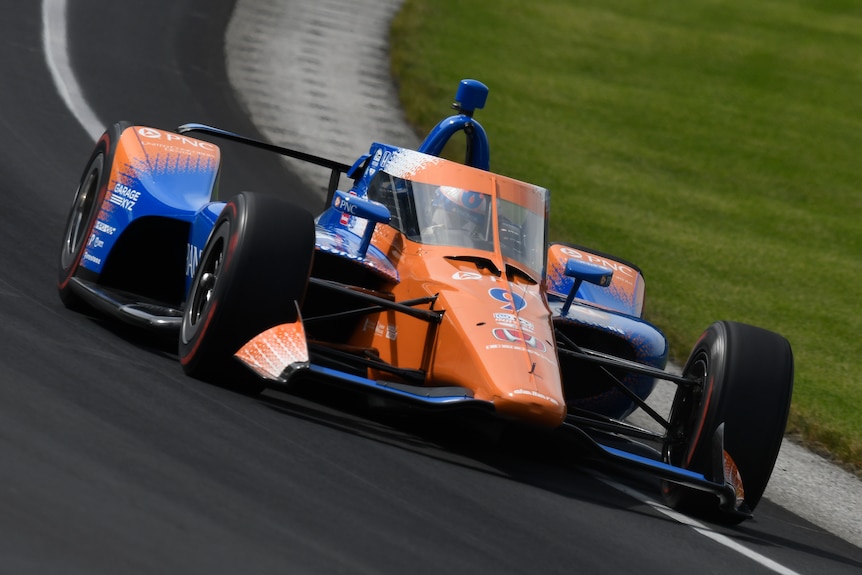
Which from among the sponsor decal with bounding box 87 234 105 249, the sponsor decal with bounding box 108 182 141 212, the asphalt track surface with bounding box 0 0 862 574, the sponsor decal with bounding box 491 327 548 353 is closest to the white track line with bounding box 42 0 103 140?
the asphalt track surface with bounding box 0 0 862 574

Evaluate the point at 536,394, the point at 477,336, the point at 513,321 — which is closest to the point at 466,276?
the point at 513,321

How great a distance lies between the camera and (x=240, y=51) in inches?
737

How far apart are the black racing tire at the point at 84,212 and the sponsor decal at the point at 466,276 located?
2.34m

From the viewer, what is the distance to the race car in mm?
6848

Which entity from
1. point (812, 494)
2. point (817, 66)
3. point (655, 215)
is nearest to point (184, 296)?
point (812, 494)

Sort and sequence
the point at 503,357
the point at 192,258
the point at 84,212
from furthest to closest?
the point at 84,212 → the point at 192,258 → the point at 503,357

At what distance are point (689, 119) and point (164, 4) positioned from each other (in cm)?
843

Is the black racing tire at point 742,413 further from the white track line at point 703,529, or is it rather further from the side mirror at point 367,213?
the side mirror at point 367,213

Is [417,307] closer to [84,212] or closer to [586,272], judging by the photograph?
[586,272]

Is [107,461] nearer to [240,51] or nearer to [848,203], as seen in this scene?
[240,51]

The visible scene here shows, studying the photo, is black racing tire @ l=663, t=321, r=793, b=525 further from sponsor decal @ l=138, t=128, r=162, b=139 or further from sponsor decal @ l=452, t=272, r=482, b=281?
sponsor decal @ l=138, t=128, r=162, b=139

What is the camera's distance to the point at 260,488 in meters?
5.52

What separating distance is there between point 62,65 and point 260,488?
11.2 metres

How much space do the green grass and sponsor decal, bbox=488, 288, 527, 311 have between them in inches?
127
